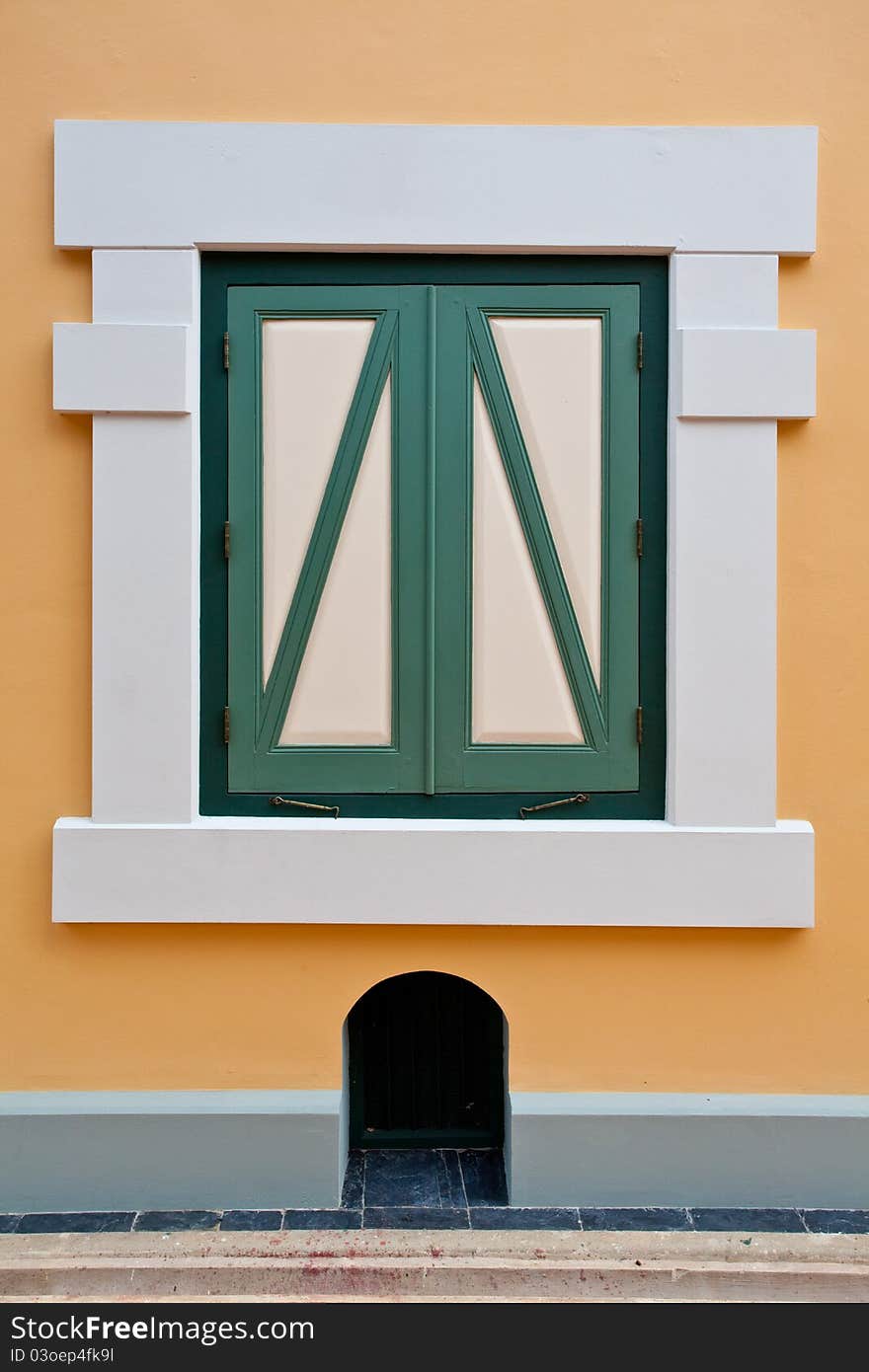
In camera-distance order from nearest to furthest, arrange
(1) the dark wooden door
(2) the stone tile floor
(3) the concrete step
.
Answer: (3) the concrete step, (2) the stone tile floor, (1) the dark wooden door

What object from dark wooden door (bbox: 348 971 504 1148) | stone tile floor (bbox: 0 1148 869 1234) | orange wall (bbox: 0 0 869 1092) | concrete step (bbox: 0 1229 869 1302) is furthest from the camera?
dark wooden door (bbox: 348 971 504 1148)

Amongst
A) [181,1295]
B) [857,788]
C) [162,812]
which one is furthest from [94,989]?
[857,788]

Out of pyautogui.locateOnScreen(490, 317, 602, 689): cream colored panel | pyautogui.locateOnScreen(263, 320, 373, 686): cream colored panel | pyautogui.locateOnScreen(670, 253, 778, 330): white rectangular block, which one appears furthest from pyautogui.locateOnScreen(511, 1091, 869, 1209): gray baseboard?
pyautogui.locateOnScreen(670, 253, 778, 330): white rectangular block

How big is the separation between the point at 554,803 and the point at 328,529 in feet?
4.27

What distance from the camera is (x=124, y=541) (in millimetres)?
3500

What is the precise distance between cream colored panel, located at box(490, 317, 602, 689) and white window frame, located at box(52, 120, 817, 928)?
10.9 inches

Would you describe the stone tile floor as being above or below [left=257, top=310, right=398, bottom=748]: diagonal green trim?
below

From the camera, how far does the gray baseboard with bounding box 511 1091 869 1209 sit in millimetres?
3496

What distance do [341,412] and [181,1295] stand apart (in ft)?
10.1

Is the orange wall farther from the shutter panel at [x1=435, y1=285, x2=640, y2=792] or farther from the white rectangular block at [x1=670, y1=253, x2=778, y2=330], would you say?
the shutter panel at [x1=435, y1=285, x2=640, y2=792]

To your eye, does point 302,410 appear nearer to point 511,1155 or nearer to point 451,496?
point 451,496

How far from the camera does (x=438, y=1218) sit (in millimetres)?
3471

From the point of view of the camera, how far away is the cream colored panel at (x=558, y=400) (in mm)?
3572

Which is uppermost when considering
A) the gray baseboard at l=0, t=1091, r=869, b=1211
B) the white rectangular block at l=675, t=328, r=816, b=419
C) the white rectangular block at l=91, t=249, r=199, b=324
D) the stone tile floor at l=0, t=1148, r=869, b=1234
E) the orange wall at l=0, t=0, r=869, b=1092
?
the white rectangular block at l=91, t=249, r=199, b=324
